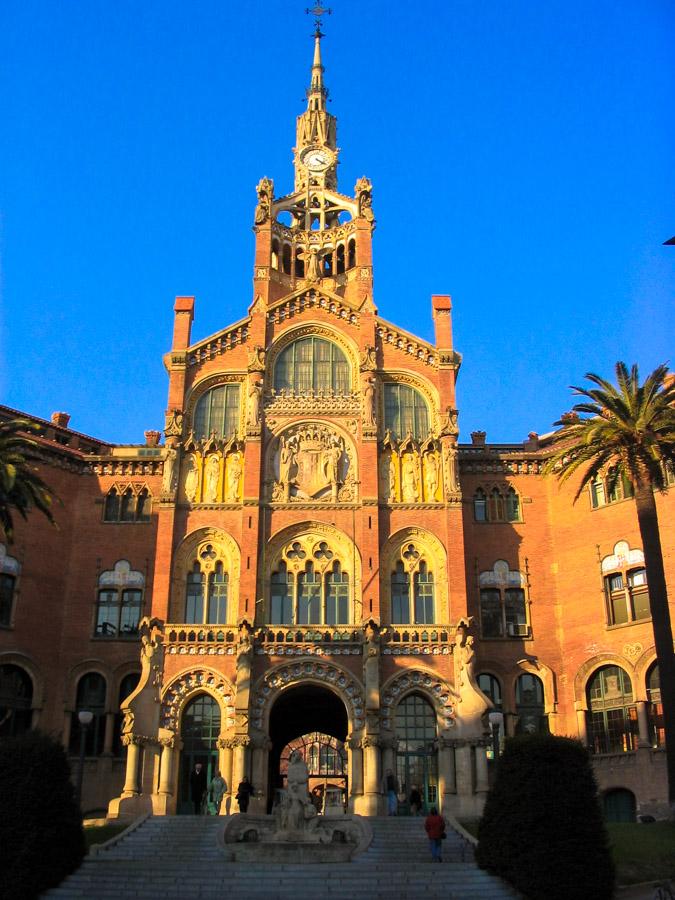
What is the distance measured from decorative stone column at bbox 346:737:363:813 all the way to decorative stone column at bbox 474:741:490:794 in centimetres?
463

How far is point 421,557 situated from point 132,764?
1507 cm

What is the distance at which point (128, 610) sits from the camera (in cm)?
Answer: 4766

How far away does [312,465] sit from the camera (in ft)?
152

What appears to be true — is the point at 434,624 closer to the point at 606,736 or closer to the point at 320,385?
the point at 606,736

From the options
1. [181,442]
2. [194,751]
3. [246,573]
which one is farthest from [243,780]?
[181,442]

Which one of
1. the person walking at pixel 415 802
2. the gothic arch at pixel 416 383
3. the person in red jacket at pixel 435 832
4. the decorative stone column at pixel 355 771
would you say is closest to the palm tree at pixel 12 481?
the decorative stone column at pixel 355 771

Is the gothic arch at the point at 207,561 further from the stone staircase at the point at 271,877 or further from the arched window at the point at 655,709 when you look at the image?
the arched window at the point at 655,709

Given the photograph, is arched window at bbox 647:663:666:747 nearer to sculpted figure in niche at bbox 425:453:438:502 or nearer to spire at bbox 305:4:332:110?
Answer: sculpted figure in niche at bbox 425:453:438:502

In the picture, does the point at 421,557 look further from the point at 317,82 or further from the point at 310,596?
the point at 317,82

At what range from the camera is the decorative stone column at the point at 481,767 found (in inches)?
1554

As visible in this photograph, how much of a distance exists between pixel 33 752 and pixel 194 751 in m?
13.9

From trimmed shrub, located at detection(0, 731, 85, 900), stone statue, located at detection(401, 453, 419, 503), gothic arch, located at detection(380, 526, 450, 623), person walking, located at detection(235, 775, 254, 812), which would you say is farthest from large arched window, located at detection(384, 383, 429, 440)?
trimmed shrub, located at detection(0, 731, 85, 900)

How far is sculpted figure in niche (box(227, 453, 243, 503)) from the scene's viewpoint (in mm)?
46094

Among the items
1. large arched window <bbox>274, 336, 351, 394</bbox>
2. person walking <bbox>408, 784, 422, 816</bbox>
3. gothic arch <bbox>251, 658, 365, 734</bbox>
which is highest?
large arched window <bbox>274, 336, 351, 394</bbox>
